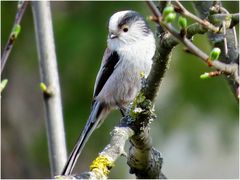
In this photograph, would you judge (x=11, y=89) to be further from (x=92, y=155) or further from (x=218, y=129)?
(x=218, y=129)

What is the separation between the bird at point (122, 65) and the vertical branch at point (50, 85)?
0.88 metres

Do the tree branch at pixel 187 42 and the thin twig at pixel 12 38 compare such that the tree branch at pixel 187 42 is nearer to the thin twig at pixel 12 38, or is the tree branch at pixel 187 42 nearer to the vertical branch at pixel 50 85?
the thin twig at pixel 12 38

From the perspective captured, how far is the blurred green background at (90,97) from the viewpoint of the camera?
508 cm

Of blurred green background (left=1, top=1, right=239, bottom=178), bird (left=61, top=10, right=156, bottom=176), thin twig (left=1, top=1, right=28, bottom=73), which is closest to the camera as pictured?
thin twig (left=1, top=1, right=28, bottom=73)

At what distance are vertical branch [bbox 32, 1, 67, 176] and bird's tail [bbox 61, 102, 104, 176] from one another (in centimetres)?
5

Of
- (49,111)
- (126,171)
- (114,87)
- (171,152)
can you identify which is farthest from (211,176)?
(49,111)

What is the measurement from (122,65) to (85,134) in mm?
591

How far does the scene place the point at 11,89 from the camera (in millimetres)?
6129

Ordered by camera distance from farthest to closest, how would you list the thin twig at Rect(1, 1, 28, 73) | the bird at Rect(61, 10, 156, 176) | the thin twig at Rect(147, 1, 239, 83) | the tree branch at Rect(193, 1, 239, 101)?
the bird at Rect(61, 10, 156, 176) < the tree branch at Rect(193, 1, 239, 101) < the thin twig at Rect(1, 1, 28, 73) < the thin twig at Rect(147, 1, 239, 83)

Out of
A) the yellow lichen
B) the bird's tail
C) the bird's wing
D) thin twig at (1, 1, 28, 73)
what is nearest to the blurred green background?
the bird's wing

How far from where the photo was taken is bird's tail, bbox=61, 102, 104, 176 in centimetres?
296

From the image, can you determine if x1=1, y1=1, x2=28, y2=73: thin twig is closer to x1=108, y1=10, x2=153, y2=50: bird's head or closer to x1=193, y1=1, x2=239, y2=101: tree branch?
x1=193, y1=1, x2=239, y2=101: tree branch

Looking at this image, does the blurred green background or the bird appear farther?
the blurred green background

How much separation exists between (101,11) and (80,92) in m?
0.69
